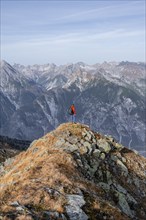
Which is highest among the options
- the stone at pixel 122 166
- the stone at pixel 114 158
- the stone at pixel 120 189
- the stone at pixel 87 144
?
the stone at pixel 87 144

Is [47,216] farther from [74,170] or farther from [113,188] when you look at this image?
[113,188]

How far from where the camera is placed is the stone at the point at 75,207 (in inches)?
1258

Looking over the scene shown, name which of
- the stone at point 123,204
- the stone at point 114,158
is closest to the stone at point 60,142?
the stone at point 114,158

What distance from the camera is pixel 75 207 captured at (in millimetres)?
33312

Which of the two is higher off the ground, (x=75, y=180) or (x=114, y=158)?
(x=75, y=180)

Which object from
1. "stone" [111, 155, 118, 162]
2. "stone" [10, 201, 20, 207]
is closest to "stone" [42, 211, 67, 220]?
"stone" [10, 201, 20, 207]

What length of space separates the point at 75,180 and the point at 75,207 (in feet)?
21.9

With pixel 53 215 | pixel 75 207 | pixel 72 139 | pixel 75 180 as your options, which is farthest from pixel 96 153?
pixel 53 215

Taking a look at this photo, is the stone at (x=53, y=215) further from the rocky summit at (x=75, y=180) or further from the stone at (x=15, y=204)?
the stone at (x=15, y=204)

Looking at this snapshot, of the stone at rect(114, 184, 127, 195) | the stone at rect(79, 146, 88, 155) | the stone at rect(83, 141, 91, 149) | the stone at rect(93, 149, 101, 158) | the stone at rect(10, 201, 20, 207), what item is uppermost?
the stone at rect(10, 201, 20, 207)

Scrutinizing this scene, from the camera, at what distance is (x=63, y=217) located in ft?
101

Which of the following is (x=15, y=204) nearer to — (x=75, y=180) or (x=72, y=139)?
(x=75, y=180)

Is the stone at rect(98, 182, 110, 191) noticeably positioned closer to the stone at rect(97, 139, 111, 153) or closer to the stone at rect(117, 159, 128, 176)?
the stone at rect(117, 159, 128, 176)

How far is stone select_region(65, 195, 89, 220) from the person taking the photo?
32.0 m
